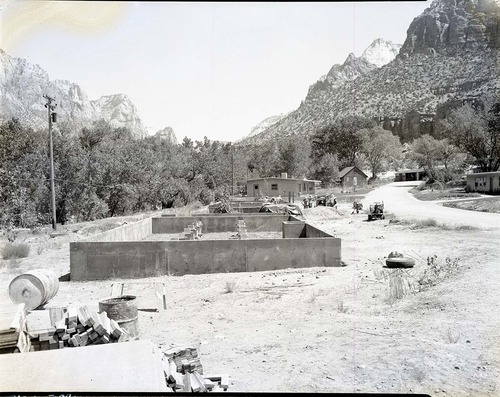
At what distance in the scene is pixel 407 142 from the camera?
384ft

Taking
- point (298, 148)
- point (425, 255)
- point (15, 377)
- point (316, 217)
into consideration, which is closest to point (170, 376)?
point (15, 377)

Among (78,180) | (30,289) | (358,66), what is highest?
(358,66)

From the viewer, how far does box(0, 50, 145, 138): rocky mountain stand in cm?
3756

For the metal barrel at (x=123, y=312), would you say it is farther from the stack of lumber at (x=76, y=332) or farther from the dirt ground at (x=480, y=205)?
the dirt ground at (x=480, y=205)

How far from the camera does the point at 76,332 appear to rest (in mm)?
6812

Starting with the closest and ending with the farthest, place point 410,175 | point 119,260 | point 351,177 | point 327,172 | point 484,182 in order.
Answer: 1. point 119,260
2. point 484,182
3. point 351,177
4. point 327,172
5. point 410,175

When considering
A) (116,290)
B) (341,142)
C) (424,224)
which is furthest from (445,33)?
(116,290)

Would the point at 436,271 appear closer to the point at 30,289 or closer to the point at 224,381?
the point at 224,381

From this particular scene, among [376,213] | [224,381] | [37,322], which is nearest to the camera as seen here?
[224,381]

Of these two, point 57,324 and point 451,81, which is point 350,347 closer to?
point 57,324

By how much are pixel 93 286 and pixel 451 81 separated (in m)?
109

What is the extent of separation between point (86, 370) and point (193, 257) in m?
8.19

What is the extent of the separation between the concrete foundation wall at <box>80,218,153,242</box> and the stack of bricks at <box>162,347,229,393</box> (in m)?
9.97

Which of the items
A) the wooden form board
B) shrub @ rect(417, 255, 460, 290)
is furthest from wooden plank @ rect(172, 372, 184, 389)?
shrub @ rect(417, 255, 460, 290)
